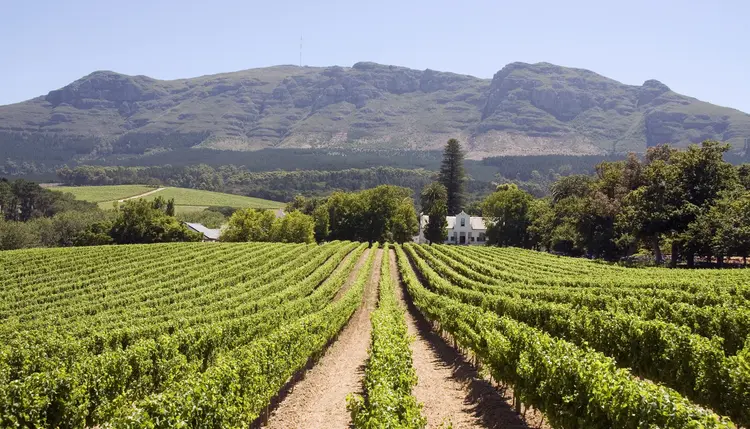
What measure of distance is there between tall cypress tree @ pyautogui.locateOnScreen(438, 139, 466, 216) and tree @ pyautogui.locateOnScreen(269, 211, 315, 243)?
168 feet

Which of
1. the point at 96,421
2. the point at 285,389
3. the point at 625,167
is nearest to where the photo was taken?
the point at 96,421

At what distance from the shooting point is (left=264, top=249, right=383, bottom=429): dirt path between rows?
1639 centimetres

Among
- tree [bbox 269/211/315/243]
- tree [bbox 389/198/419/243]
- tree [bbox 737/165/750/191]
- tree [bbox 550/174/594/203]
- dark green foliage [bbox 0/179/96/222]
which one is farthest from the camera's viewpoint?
dark green foliage [bbox 0/179/96/222]

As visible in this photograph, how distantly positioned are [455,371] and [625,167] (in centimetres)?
5824

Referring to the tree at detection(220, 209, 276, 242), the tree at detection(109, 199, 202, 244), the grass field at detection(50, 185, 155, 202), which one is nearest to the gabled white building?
the tree at detection(220, 209, 276, 242)

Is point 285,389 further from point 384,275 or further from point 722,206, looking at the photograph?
point 722,206

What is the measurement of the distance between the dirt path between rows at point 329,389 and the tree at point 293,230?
208ft

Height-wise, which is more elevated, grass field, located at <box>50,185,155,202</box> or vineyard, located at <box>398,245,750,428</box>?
grass field, located at <box>50,185,155,202</box>

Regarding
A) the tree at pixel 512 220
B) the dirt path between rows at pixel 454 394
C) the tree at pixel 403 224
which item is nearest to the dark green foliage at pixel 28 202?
the tree at pixel 403 224

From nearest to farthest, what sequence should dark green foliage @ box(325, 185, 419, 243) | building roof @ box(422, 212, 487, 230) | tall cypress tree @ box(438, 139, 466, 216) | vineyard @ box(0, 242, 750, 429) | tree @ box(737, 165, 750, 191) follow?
vineyard @ box(0, 242, 750, 429)
tree @ box(737, 165, 750, 191)
dark green foliage @ box(325, 185, 419, 243)
building roof @ box(422, 212, 487, 230)
tall cypress tree @ box(438, 139, 466, 216)

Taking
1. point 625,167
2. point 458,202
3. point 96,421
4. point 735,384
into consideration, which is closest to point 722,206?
point 625,167

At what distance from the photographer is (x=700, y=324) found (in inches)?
741

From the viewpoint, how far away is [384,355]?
621 inches

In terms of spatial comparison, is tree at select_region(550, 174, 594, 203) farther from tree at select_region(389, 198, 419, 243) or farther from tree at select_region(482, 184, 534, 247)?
tree at select_region(389, 198, 419, 243)
